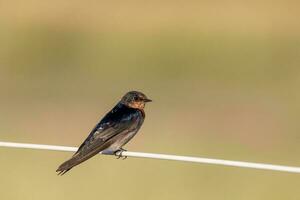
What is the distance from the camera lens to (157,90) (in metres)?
18.2

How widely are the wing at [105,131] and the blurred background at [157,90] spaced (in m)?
3.42

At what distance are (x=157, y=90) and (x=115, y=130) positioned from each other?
1144 cm

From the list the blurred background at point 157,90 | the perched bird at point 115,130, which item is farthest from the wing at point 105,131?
the blurred background at point 157,90

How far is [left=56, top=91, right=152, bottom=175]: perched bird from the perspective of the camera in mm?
6482

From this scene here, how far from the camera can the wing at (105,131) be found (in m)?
6.37

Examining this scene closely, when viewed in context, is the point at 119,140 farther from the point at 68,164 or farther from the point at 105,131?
the point at 68,164

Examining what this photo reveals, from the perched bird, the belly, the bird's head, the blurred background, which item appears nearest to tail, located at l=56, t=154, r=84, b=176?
the perched bird

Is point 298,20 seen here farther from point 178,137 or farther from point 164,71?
point 178,137

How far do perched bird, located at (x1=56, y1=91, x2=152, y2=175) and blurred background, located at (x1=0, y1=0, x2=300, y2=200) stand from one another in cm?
323

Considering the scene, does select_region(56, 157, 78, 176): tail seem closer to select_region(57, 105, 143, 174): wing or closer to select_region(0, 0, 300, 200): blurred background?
select_region(57, 105, 143, 174): wing

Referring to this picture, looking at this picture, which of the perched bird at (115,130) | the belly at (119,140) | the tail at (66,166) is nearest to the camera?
the tail at (66,166)

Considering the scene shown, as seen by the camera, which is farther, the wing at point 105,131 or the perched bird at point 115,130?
the perched bird at point 115,130

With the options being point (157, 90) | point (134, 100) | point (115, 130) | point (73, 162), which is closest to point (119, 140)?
point (115, 130)

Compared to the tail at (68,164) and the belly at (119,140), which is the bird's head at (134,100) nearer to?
the belly at (119,140)
